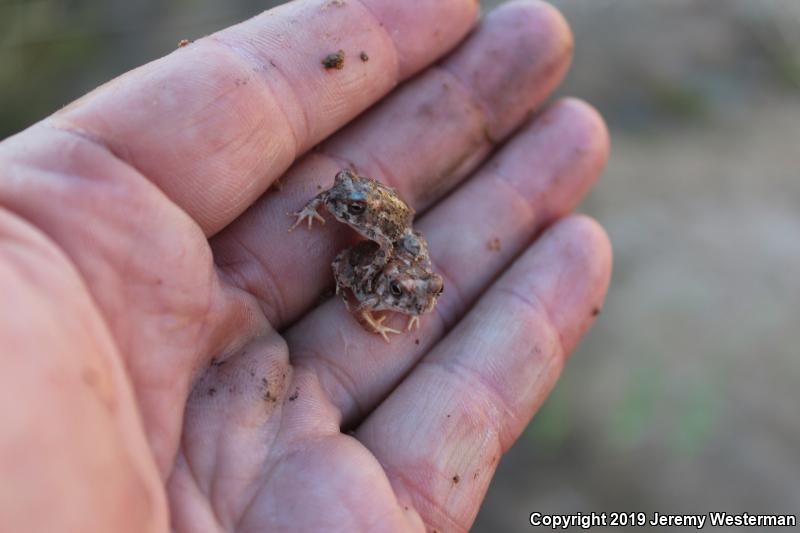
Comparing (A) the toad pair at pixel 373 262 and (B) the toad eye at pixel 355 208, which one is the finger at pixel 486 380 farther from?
(B) the toad eye at pixel 355 208

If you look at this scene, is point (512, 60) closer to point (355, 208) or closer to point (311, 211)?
point (355, 208)

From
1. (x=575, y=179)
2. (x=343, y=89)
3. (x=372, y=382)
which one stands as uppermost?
(x=343, y=89)

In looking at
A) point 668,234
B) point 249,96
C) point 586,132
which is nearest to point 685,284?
point 668,234

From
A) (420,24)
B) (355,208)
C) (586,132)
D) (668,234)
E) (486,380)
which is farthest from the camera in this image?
(668,234)

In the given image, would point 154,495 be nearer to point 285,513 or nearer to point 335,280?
point 285,513

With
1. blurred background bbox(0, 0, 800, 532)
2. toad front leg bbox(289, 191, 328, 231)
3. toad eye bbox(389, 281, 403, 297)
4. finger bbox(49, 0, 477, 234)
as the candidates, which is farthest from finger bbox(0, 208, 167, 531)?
blurred background bbox(0, 0, 800, 532)

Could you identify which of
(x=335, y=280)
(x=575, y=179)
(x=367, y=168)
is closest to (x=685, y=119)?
(x=575, y=179)
